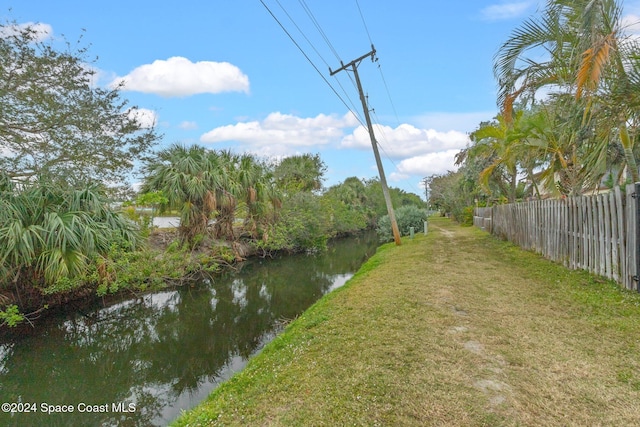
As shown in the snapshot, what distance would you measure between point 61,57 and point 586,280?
1396 cm

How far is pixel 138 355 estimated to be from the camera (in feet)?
20.3

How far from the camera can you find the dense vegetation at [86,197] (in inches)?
271

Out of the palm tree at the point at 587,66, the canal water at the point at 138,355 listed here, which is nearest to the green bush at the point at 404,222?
the canal water at the point at 138,355

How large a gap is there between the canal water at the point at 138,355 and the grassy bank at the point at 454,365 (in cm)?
142

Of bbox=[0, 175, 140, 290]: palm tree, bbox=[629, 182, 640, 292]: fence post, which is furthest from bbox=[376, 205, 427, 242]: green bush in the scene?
bbox=[0, 175, 140, 290]: palm tree

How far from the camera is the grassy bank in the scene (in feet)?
8.66

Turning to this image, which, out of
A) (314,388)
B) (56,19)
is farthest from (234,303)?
(56,19)

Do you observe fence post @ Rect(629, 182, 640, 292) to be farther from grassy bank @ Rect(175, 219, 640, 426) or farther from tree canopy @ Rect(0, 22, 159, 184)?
tree canopy @ Rect(0, 22, 159, 184)

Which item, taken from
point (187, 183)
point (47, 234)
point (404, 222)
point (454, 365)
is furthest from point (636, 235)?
point (404, 222)

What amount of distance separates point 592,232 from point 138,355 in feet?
29.4

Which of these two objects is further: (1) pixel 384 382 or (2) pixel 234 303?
(2) pixel 234 303

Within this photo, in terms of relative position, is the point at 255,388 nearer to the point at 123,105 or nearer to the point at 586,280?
the point at 586,280

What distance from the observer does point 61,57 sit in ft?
31.6

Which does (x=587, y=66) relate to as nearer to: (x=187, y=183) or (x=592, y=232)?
(x=592, y=232)
